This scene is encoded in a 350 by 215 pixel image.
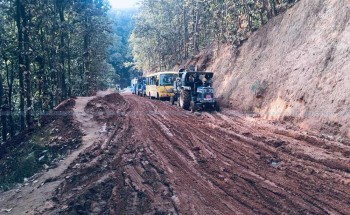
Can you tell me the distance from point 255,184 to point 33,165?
6.72 meters

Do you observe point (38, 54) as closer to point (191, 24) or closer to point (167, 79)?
point (167, 79)

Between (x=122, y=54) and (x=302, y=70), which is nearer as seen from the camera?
(x=302, y=70)

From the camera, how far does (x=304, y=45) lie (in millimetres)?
13742

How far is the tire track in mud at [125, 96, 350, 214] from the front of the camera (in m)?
5.47

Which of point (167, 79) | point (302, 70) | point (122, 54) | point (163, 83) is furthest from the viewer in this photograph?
point (122, 54)

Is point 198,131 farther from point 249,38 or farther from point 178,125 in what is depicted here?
point 249,38

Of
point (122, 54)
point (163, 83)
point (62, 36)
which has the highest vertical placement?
point (122, 54)

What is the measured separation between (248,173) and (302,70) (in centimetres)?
756

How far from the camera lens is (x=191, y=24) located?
3625 cm

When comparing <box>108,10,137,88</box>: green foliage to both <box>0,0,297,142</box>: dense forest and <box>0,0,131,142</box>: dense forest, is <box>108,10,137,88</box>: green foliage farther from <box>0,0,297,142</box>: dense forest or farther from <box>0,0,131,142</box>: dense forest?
<box>0,0,131,142</box>: dense forest

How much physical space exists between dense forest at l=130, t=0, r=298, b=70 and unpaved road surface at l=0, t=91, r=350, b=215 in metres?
10.7

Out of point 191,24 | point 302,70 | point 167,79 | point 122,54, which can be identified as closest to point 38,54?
point 167,79

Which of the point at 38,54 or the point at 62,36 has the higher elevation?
the point at 62,36

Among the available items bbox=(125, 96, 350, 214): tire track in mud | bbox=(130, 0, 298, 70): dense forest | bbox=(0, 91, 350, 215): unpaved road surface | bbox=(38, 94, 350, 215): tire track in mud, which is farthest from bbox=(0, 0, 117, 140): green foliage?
bbox=(130, 0, 298, 70): dense forest
